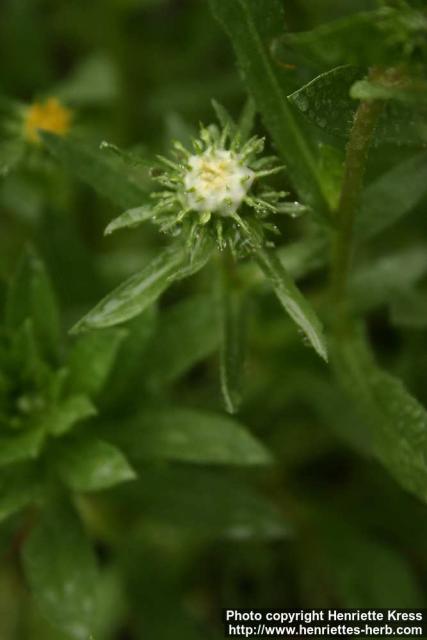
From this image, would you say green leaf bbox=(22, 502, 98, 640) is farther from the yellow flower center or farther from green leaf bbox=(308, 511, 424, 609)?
the yellow flower center

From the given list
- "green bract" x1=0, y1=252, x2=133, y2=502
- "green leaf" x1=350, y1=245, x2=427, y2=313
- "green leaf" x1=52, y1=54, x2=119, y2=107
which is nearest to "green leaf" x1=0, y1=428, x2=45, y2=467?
"green bract" x1=0, y1=252, x2=133, y2=502

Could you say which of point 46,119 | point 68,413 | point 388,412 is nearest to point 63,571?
point 68,413

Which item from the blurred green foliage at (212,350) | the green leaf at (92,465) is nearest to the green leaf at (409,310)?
the blurred green foliage at (212,350)

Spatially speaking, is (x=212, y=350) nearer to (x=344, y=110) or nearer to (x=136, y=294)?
(x=136, y=294)

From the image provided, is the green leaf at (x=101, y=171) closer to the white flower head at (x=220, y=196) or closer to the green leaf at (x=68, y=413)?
the white flower head at (x=220, y=196)

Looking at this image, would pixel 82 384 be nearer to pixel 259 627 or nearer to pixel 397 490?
pixel 259 627

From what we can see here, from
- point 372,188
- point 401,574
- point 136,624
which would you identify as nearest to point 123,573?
point 136,624

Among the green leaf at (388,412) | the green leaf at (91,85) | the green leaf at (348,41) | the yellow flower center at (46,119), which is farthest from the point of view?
the green leaf at (91,85)

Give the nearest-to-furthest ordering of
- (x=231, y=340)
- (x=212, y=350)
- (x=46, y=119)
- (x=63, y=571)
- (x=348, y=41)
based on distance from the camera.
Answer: (x=348, y=41)
(x=231, y=340)
(x=63, y=571)
(x=212, y=350)
(x=46, y=119)
